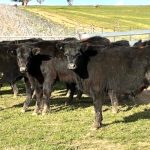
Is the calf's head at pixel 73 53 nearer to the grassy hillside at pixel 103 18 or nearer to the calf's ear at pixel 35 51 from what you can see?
the calf's ear at pixel 35 51

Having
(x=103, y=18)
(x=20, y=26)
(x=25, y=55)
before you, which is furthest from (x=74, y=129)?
(x=103, y=18)

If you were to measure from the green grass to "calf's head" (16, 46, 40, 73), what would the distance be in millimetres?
1199

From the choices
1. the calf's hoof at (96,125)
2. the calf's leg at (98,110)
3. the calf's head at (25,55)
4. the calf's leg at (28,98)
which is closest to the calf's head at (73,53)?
the calf's leg at (98,110)

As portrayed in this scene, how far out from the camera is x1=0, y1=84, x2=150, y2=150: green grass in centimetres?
823

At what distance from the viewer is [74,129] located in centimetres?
938

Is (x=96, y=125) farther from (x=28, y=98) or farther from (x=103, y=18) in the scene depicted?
(x=103, y=18)

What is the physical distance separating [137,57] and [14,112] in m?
3.78

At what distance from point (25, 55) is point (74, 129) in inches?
98.0

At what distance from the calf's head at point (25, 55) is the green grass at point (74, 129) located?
3.93 feet

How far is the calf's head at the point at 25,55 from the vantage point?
1085cm

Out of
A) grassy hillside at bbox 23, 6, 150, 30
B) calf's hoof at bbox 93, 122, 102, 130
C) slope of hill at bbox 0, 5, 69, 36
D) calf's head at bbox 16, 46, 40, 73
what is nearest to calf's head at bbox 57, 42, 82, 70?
calf's hoof at bbox 93, 122, 102, 130

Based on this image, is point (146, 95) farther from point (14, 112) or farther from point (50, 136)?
point (50, 136)

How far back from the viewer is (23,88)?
15.8 m

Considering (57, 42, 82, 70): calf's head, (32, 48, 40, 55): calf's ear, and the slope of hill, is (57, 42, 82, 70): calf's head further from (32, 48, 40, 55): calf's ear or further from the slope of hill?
the slope of hill
